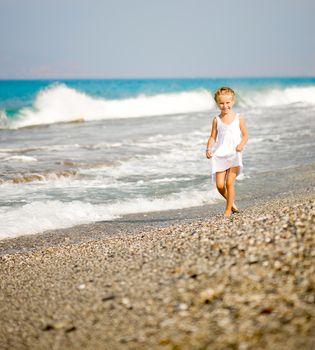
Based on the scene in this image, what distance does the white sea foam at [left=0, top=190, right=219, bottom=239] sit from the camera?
22.8 feet

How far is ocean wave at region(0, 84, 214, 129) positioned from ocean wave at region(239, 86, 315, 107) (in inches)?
194

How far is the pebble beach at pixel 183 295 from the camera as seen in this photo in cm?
277

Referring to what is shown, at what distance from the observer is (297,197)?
7.72 meters

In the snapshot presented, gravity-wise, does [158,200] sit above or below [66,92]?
below

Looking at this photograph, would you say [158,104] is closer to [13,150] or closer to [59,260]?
[13,150]

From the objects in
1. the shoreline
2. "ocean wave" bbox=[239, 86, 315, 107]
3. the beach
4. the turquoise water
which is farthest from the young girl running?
"ocean wave" bbox=[239, 86, 315, 107]

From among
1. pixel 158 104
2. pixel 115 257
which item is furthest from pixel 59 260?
pixel 158 104

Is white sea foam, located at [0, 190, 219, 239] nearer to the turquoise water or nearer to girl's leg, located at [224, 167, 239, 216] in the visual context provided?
girl's leg, located at [224, 167, 239, 216]

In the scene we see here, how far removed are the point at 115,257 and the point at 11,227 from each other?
9.83 feet

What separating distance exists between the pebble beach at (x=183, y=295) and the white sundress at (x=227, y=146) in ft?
6.20

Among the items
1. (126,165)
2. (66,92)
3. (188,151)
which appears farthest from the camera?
(66,92)

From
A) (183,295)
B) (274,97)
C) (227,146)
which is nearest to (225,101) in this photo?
(227,146)

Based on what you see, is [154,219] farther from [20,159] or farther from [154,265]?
[20,159]

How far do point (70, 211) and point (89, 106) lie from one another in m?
33.8
